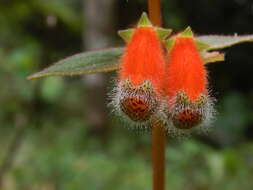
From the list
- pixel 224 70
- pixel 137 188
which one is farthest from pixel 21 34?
pixel 137 188

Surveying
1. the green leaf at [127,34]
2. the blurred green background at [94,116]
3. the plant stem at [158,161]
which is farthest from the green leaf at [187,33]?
the blurred green background at [94,116]

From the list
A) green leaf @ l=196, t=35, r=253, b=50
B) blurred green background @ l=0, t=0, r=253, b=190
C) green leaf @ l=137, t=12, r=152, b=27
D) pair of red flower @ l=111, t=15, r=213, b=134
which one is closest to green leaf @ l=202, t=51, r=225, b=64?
green leaf @ l=196, t=35, r=253, b=50

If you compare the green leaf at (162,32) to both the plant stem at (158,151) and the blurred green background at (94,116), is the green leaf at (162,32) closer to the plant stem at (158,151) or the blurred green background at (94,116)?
the plant stem at (158,151)

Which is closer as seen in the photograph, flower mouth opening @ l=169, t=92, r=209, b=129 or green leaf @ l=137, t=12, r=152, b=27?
flower mouth opening @ l=169, t=92, r=209, b=129

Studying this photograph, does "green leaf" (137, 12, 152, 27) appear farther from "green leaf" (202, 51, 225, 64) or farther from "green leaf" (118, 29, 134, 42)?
"green leaf" (202, 51, 225, 64)

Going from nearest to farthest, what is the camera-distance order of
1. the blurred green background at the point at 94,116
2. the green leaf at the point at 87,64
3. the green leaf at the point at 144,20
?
the green leaf at the point at 144,20 < the green leaf at the point at 87,64 < the blurred green background at the point at 94,116

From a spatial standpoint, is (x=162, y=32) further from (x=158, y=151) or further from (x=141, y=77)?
(x=158, y=151)
